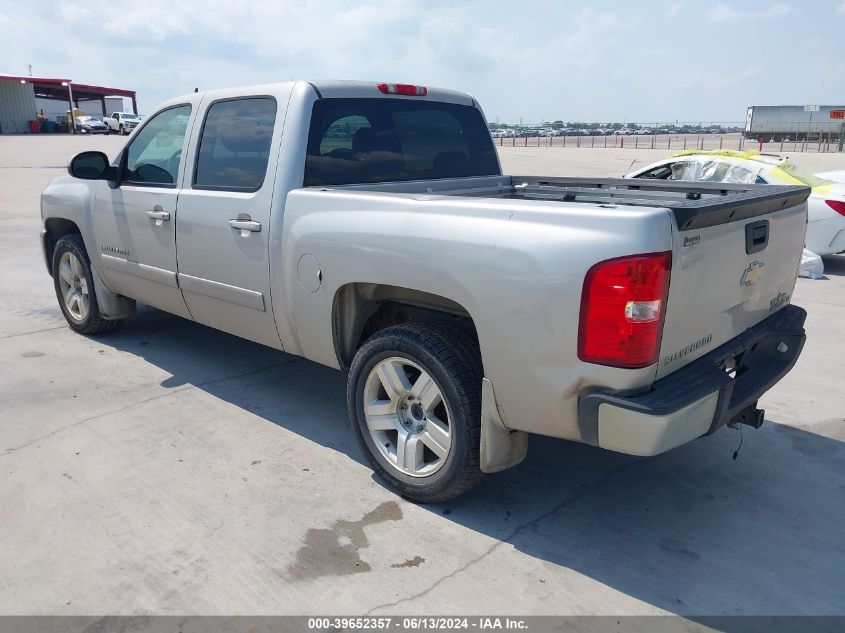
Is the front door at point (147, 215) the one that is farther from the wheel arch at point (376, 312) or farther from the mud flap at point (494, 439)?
the mud flap at point (494, 439)

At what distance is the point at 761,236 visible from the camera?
311 centimetres

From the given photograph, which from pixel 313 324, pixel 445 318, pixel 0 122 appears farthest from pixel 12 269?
pixel 0 122

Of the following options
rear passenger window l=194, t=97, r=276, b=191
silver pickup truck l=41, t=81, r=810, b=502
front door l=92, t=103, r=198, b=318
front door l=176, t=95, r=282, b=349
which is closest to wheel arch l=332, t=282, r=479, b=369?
silver pickup truck l=41, t=81, r=810, b=502

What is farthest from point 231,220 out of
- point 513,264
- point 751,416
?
point 751,416

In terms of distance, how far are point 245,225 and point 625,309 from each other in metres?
2.24

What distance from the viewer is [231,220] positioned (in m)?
4.04

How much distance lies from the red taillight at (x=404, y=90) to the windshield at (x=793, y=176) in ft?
19.0

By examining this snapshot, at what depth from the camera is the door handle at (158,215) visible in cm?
455

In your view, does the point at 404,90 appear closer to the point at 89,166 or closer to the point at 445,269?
the point at 445,269

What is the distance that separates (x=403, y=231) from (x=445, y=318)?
0.55m

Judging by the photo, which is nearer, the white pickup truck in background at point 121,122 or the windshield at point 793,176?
the windshield at point 793,176

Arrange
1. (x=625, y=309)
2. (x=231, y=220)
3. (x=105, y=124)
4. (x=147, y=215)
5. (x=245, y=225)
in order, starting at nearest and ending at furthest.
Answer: (x=625, y=309) < (x=245, y=225) < (x=231, y=220) < (x=147, y=215) < (x=105, y=124)

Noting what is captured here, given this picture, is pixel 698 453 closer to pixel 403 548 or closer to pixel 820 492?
pixel 820 492

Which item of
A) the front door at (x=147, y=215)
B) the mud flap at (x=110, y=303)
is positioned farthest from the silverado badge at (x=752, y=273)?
the mud flap at (x=110, y=303)
